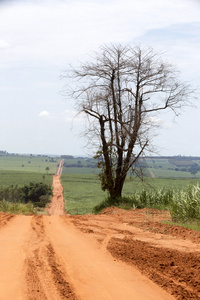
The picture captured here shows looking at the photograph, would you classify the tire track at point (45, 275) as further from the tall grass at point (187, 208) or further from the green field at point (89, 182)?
the green field at point (89, 182)

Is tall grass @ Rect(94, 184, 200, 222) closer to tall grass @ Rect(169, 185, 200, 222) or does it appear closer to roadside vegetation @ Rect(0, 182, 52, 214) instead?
tall grass @ Rect(169, 185, 200, 222)

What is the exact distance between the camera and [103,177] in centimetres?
1905

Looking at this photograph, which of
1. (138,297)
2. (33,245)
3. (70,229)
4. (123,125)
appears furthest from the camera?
(123,125)

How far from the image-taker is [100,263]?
611 cm

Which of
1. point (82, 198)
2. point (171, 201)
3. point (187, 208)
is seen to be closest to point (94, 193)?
point (82, 198)

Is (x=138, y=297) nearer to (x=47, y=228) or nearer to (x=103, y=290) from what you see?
(x=103, y=290)

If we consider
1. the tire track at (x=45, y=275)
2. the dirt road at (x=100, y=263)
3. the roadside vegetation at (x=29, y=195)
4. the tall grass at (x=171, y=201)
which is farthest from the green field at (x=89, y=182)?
the tire track at (x=45, y=275)

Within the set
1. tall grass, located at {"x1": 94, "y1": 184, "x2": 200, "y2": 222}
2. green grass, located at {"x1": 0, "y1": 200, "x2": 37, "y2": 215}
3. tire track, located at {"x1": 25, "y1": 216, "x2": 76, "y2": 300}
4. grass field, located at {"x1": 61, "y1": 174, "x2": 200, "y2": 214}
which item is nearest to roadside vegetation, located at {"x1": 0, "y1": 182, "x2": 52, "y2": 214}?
grass field, located at {"x1": 61, "y1": 174, "x2": 200, "y2": 214}

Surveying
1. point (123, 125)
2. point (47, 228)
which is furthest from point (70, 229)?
point (123, 125)

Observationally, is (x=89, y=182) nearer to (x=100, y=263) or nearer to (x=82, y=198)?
(x=82, y=198)

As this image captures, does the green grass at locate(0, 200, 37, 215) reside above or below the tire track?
below

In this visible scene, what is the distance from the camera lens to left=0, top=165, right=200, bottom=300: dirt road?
4.60 m

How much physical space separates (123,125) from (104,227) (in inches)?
326

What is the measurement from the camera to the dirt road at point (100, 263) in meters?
4.60
